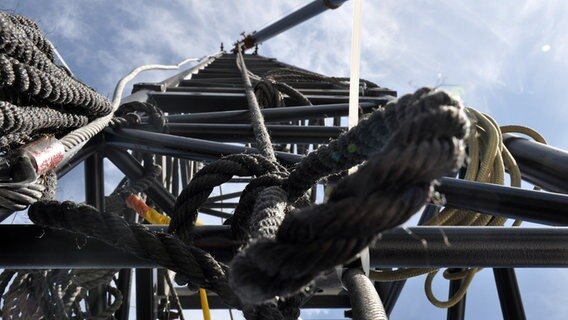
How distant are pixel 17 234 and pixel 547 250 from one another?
1.52m

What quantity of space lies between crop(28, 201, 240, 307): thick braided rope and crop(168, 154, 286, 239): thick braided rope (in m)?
0.16

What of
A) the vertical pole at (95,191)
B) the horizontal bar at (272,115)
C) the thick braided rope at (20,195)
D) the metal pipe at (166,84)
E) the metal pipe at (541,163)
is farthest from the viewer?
the metal pipe at (166,84)

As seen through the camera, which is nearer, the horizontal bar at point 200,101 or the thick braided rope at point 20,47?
the thick braided rope at point 20,47

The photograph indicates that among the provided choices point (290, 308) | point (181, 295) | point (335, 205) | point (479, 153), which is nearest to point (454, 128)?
point (335, 205)

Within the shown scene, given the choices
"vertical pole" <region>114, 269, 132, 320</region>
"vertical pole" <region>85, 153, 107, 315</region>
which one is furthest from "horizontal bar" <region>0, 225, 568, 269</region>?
"vertical pole" <region>114, 269, 132, 320</region>

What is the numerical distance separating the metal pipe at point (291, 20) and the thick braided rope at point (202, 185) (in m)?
5.78

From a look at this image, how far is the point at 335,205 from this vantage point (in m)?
0.67

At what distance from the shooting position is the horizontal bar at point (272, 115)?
3.59 m

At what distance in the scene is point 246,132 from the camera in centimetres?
321

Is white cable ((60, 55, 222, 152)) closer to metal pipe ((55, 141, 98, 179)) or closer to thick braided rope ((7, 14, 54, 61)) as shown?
metal pipe ((55, 141, 98, 179))

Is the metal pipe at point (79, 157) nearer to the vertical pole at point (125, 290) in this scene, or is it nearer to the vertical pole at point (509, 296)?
the vertical pole at point (125, 290)

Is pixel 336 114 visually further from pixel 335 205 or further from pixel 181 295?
pixel 335 205

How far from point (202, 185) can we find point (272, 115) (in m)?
2.08

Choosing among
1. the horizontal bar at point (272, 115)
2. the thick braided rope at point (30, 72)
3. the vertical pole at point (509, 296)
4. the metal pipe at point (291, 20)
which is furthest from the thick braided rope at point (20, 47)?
the metal pipe at point (291, 20)
